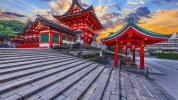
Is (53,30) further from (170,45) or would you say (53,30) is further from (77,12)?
(170,45)

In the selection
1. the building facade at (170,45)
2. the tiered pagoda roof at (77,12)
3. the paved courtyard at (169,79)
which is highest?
the tiered pagoda roof at (77,12)

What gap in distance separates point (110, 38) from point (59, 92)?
26.9 feet

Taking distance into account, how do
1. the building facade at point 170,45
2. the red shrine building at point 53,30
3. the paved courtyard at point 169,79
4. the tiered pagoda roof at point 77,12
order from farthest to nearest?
the building facade at point 170,45 < the tiered pagoda roof at point 77,12 < the red shrine building at point 53,30 < the paved courtyard at point 169,79

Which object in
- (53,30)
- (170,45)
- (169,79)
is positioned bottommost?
(169,79)

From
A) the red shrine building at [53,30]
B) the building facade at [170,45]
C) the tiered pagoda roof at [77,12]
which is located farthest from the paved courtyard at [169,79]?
the building facade at [170,45]

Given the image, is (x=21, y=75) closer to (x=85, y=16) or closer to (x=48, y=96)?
(x=48, y=96)

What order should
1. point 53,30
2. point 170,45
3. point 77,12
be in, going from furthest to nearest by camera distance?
1. point 170,45
2. point 77,12
3. point 53,30

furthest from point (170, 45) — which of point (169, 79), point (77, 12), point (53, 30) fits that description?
point (53, 30)

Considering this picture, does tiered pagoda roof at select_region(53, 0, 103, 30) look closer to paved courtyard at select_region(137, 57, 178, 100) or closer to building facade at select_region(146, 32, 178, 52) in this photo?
paved courtyard at select_region(137, 57, 178, 100)

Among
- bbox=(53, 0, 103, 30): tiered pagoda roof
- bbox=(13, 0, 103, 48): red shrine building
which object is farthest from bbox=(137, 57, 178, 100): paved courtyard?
bbox=(53, 0, 103, 30): tiered pagoda roof

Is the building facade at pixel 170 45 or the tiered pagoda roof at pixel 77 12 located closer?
the tiered pagoda roof at pixel 77 12

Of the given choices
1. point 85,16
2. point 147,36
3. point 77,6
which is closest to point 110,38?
point 147,36

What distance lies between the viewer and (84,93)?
3.85 metres

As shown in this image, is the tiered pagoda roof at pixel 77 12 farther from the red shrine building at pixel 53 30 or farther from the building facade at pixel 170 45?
the building facade at pixel 170 45
